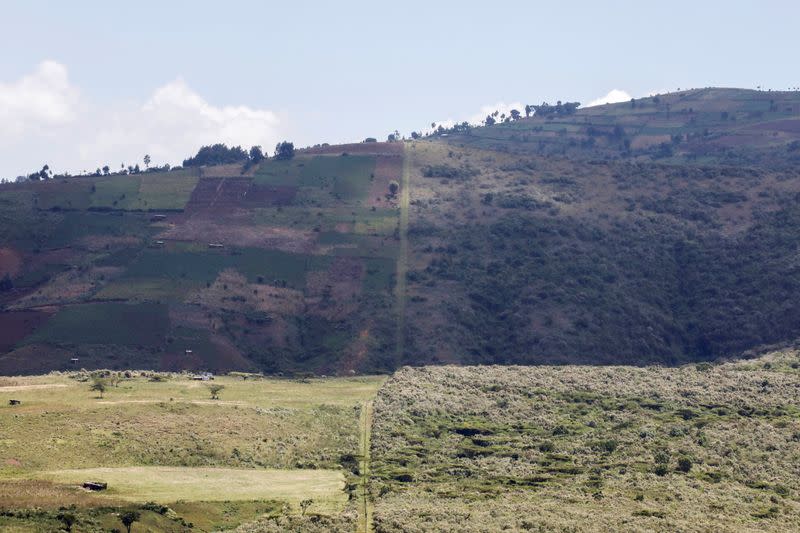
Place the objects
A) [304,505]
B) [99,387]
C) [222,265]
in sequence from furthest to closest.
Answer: [222,265]
[99,387]
[304,505]

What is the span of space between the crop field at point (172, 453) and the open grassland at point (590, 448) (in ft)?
19.1

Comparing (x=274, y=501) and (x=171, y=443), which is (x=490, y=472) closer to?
(x=274, y=501)

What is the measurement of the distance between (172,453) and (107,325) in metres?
60.9

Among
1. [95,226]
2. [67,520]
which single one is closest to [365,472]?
[67,520]

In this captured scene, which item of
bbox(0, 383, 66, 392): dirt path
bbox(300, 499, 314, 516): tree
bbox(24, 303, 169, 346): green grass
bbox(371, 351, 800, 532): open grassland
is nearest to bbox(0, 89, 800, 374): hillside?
bbox(24, 303, 169, 346): green grass

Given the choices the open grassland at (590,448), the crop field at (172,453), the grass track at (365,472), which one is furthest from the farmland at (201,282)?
the grass track at (365,472)

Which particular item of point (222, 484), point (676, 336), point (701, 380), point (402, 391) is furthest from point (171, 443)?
point (676, 336)

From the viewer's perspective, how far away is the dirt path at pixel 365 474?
7799 centimetres

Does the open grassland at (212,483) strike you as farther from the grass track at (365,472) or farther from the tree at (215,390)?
the tree at (215,390)

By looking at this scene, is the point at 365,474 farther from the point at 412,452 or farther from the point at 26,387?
the point at 26,387

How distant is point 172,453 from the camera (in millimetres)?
93688

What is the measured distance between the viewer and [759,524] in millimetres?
75500

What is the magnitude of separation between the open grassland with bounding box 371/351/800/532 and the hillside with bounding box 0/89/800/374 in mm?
16306

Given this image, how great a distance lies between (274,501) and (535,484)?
22079 mm
